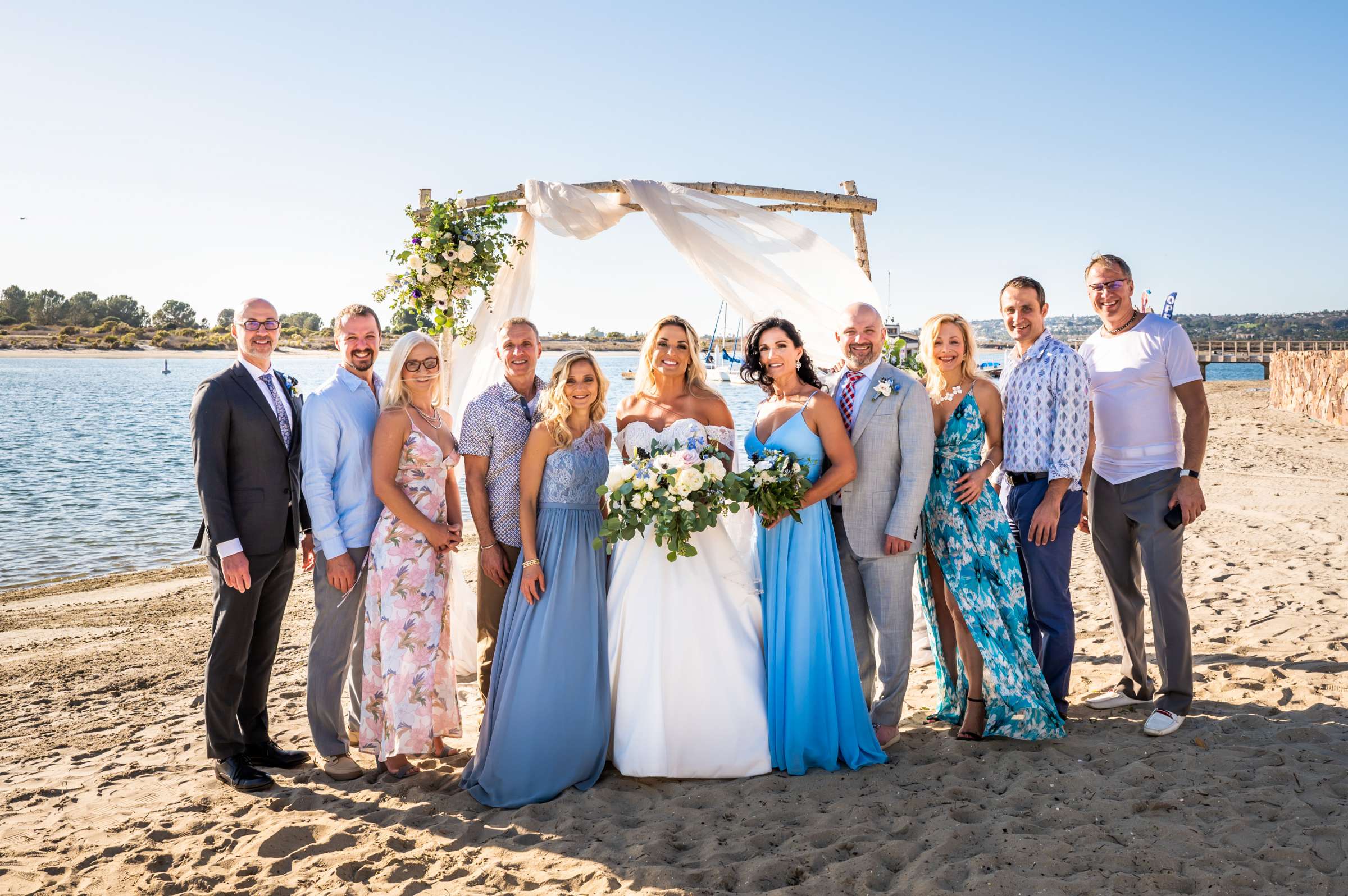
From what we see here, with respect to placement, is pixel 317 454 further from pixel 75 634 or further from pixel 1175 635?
pixel 75 634

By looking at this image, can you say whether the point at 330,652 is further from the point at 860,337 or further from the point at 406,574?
the point at 860,337

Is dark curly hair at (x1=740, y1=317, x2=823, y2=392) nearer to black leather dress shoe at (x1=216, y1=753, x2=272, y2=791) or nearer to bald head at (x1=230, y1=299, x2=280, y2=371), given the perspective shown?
bald head at (x1=230, y1=299, x2=280, y2=371)

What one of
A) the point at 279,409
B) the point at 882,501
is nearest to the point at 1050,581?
the point at 882,501

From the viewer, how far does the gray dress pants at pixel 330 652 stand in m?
4.40

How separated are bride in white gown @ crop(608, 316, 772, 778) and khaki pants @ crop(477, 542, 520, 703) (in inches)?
25.2

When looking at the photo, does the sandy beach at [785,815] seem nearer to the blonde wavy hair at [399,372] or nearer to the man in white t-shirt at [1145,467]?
the man in white t-shirt at [1145,467]

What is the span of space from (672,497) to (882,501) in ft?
3.94

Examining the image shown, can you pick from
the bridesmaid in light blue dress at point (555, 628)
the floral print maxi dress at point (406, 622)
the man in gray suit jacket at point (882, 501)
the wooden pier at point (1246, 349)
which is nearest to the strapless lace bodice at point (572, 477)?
the bridesmaid in light blue dress at point (555, 628)

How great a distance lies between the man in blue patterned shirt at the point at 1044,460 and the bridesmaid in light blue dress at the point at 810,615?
1075 millimetres

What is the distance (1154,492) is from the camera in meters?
4.64

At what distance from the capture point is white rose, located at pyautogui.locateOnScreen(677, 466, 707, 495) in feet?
13.1

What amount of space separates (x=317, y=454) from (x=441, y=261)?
232 centimetres

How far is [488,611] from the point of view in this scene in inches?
210

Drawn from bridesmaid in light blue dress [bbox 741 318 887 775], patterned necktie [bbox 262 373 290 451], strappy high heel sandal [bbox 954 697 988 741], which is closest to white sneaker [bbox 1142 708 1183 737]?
strappy high heel sandal [bbox 954 697 988 741]
